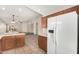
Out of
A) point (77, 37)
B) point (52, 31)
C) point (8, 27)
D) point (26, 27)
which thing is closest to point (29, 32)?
point (26, 27)

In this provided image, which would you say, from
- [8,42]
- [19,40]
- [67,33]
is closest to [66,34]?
[67,33]

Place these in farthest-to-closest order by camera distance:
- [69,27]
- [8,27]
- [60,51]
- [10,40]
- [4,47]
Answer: [8,27] → [10,40] → [4,47] → [60,51] → [69,27]

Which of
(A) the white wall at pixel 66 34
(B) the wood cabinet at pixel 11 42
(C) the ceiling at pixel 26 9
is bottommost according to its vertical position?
(B) the wood cabinet at pixel 11 42

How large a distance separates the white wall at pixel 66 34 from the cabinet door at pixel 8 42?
3.12 metres

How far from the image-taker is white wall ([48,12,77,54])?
5.91 ft

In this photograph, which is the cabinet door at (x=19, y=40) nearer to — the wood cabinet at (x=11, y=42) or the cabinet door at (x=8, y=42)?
the wood cabinet at (x=11, y=42)

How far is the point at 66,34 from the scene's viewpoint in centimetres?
198

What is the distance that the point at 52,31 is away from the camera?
2.56 metres

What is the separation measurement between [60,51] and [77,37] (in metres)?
0.63

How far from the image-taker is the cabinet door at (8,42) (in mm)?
4666

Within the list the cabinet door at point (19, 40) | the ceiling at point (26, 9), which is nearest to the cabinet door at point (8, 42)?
the cabinet door at point (19, 40)

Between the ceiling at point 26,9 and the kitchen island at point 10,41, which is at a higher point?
the ceiling at point 26,9

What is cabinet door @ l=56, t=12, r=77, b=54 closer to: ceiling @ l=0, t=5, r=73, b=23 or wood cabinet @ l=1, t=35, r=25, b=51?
ceiling @ l=0, t=5, r=73, b=23

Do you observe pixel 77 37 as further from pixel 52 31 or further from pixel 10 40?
pixel 10 40
